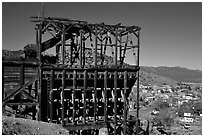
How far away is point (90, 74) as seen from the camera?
18.8 meters

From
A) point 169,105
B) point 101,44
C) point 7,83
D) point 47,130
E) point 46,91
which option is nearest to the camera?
point 47,130

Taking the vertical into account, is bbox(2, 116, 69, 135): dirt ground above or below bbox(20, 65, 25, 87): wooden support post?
below

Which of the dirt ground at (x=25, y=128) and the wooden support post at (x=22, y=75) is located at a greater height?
the wooden support post at (x=22, y=75)

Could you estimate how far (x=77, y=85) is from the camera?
61.5 ft

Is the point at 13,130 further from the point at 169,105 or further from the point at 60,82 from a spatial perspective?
the point at 169,105

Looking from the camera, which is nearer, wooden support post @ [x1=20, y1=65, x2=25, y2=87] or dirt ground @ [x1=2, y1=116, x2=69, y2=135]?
dirt ground @ [x1=2, y1=116, x2=69, y2=135]

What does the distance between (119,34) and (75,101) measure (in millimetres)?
5689

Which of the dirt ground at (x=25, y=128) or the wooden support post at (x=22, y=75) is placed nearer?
the dirt ground at (x=25, y=128)

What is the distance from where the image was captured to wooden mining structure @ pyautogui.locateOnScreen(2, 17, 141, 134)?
1748cm

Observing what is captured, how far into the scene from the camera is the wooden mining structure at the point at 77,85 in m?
17.5

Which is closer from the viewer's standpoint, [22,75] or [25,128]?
[25,128]

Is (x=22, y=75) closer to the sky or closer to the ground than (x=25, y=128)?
closer to the sky

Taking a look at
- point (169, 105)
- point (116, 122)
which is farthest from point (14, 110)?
point (169, 105)

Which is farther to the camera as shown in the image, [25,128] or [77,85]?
[77,85]
